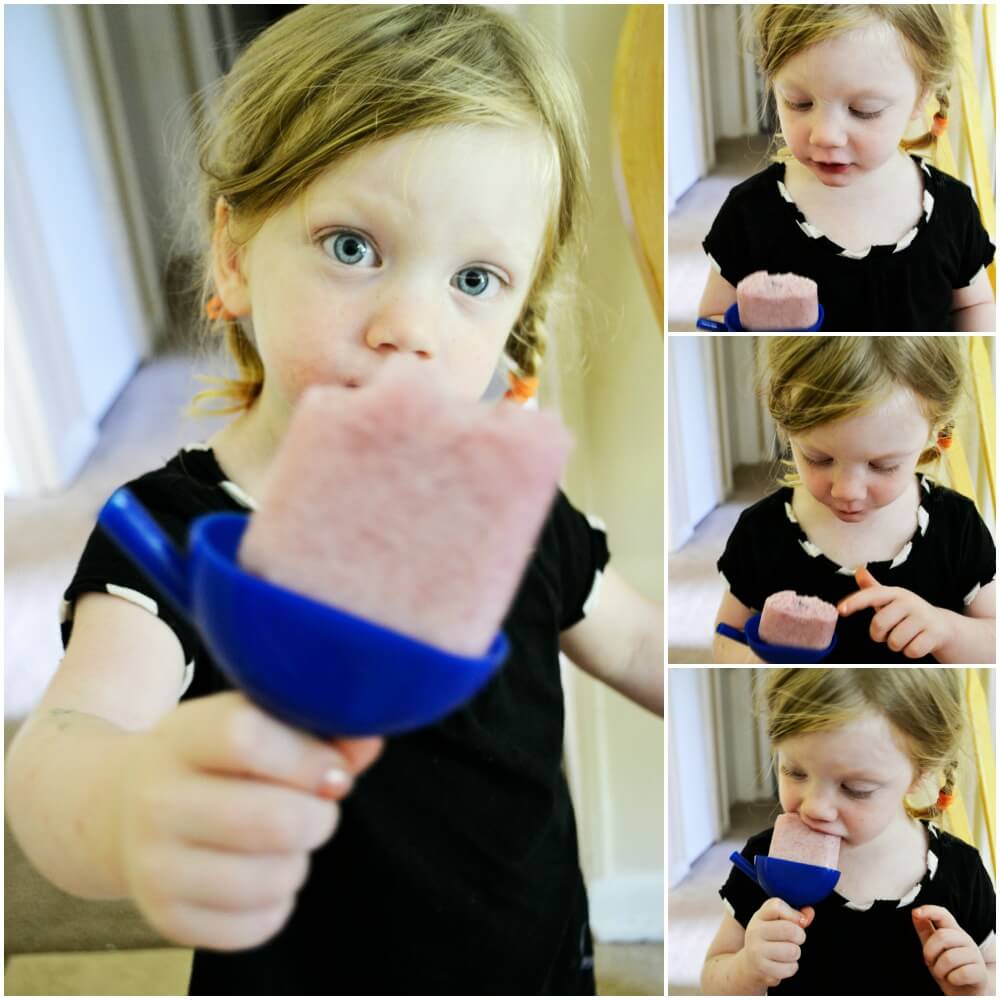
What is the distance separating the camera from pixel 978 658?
0.56m

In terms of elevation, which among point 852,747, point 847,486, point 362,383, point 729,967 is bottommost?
point 729,967

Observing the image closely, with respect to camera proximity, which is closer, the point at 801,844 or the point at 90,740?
the point at 90,740

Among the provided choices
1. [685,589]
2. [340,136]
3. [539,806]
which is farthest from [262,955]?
[340,136]

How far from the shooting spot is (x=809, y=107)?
1.76ft

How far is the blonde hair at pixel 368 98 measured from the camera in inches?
18.4

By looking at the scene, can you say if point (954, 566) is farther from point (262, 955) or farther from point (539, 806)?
point (262, 955)

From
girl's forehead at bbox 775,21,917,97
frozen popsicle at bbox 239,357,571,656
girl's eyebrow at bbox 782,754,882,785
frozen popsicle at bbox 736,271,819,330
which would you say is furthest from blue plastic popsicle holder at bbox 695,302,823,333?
frozen popsicle at bbox 239,357,571,656

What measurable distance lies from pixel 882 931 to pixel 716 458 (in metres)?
0.25

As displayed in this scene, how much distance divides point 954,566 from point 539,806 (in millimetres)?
239

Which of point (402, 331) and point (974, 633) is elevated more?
point (402, 331)

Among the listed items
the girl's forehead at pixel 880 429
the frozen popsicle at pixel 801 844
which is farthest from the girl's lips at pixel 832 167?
the frozen popsicle at pixel 801 844

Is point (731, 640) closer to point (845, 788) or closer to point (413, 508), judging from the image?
point (845, 788)

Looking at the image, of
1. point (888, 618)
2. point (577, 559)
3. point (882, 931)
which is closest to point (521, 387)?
point (577, 559)

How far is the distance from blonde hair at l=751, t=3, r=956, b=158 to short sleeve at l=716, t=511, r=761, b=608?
186mm
